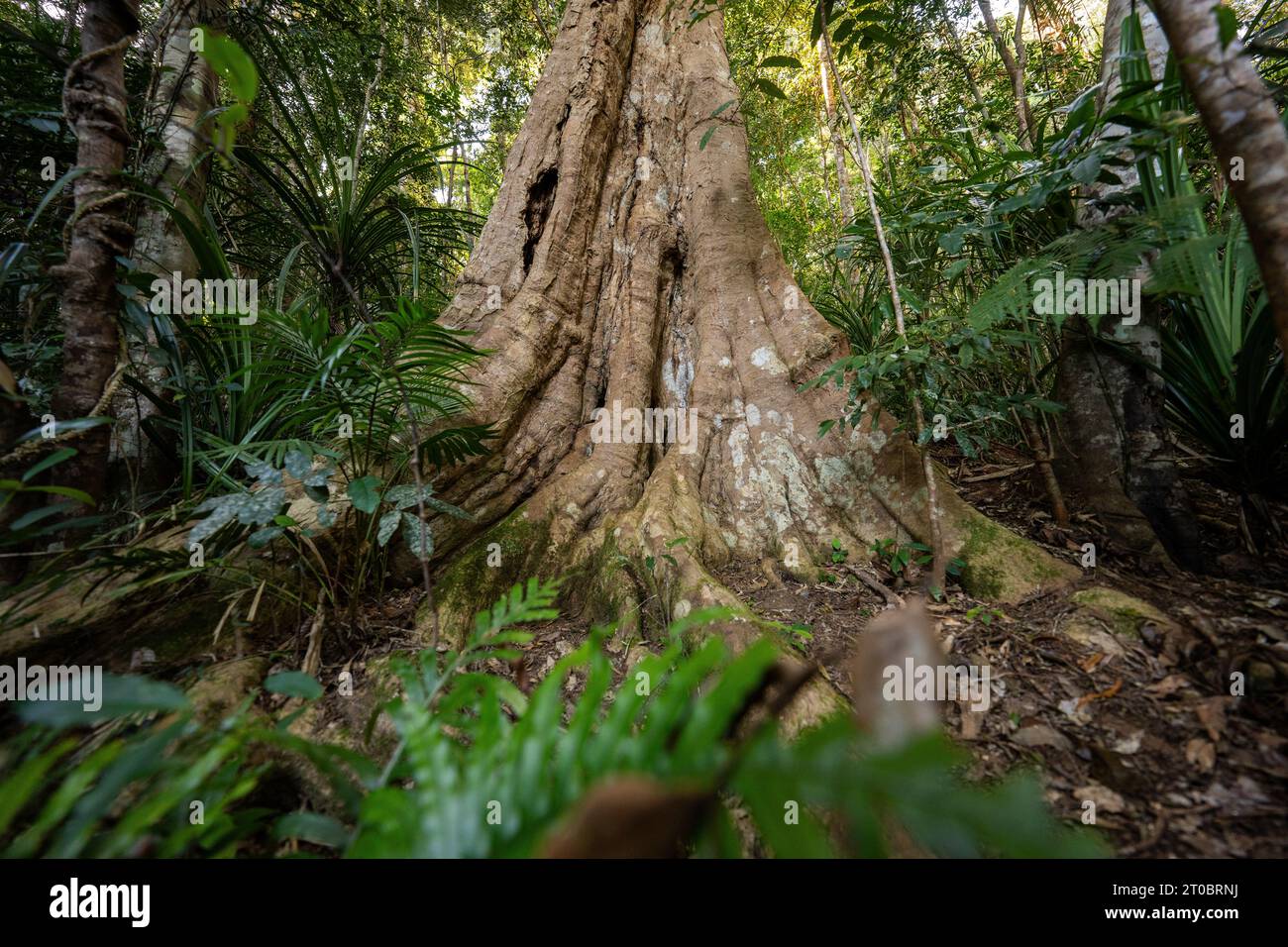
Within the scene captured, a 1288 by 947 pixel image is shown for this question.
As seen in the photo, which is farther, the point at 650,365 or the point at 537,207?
the point at 537,207

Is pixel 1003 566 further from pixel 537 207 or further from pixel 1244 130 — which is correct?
pixel 537 207

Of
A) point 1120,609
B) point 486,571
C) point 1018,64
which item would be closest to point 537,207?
point 486,571

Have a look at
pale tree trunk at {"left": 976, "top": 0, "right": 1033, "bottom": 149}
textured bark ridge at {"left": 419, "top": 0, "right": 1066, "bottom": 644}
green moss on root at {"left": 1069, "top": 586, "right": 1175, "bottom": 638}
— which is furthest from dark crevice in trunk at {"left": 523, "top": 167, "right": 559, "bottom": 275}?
pale tree trunk at {"left": 976, "top": 0, "right": 1033, "bottom": 149}

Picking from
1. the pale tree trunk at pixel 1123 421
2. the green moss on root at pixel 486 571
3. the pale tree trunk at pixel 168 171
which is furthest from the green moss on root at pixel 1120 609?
the pale tree trunk at pixel 168 171

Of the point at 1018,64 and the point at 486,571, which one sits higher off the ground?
the point at 1018,64

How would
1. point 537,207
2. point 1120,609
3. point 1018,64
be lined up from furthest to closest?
point 1018,64
point 537,207
point 1120,609

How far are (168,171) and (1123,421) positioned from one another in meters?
4.25

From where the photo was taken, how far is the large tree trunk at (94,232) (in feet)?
4.23

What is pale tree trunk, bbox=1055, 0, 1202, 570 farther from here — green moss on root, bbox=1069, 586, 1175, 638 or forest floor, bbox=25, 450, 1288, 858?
green moss on root, bbox=1069, 586, 1175, 638

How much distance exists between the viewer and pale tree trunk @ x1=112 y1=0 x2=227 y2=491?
1.82m

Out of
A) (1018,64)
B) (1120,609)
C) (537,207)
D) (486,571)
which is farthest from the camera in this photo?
(1018,64)

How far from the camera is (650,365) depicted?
8.84 ft

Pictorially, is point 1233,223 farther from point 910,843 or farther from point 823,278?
point 823,278

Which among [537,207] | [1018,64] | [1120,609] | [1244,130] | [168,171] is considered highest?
[1018,64]
